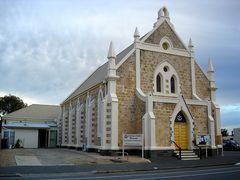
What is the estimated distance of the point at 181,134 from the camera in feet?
95.0

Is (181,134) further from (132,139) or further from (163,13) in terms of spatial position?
(163,13)

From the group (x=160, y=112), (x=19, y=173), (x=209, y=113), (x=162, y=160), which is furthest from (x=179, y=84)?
(x=19, y=173)

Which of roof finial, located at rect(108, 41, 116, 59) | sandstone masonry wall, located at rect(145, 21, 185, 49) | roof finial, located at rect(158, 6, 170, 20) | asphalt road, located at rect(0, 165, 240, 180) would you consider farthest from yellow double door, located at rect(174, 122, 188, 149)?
asphalt road, located at rect(0, 165, 240, 180)

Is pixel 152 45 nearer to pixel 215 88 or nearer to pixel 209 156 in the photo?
pixel 215 88

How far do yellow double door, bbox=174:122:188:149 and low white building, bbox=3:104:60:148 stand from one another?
24202mm

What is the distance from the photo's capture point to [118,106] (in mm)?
28781

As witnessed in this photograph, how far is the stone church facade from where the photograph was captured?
27.4 meters

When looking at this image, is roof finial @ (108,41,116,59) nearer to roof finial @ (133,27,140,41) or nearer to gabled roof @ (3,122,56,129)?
roof finial @ (133,27,140,41)

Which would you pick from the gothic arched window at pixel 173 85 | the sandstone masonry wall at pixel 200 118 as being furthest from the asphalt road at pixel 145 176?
the gothic arched window at pixel 173 85

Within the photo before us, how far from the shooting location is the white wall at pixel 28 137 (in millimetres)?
45031

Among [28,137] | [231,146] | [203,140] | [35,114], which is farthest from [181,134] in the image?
[35,114]

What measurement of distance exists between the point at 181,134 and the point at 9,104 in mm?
51274

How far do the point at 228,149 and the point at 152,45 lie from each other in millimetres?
24780

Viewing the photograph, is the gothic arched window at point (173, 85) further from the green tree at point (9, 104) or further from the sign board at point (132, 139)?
the green tree at point (9, 104)
